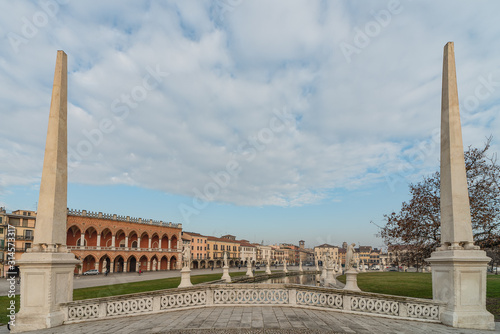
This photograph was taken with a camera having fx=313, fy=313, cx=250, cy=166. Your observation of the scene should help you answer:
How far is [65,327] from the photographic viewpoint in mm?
9664

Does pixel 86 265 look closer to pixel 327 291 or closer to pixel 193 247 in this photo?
pixel 193 247

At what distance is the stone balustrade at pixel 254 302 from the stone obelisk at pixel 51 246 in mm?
626

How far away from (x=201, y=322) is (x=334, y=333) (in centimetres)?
415

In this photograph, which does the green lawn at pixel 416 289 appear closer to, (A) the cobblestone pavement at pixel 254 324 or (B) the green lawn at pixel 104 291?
(A) the cobblestone pavement at pixel 254 324

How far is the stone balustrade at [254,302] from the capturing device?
1030 cm

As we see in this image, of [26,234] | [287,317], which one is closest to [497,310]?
[287,317]

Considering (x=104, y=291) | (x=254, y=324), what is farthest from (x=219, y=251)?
(x=254, y=324)

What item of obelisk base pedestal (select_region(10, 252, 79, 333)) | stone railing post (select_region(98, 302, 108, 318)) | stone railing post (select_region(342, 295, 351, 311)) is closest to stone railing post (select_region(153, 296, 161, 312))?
stone railing post (select_region(98, 302, 108, 318))

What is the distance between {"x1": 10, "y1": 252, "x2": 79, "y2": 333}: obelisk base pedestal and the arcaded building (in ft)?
150

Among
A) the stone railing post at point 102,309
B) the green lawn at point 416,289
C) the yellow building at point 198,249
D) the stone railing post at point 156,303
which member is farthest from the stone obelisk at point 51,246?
the yellow building at point 198,249

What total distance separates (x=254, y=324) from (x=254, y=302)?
3819 mm

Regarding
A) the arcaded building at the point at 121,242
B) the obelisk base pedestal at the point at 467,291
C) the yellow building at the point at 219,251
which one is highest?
the obelisk base pedestal at the point at 467,291

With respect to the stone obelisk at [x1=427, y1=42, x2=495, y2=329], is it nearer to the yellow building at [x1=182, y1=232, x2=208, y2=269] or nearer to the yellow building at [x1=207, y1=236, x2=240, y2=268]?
the yellow building at [x1=182, y1=232, x2=208, y2=269]

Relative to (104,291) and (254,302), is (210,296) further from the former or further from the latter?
(104,291)
